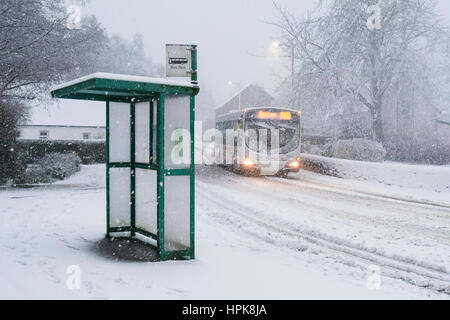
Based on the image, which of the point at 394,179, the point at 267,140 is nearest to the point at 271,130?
the point at 267,140

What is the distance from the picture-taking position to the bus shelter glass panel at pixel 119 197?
8.77m

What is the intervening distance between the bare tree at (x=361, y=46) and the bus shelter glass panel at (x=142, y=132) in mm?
21806

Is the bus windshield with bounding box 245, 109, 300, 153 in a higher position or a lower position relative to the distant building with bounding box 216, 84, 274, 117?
lower

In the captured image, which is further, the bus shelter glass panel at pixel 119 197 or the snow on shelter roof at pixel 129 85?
the bus shelter glass panel at pixel 119 197

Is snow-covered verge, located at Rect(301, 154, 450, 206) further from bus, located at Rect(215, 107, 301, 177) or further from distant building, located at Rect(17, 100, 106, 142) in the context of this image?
distant building, located at Rect(17, 100, 106, 142)

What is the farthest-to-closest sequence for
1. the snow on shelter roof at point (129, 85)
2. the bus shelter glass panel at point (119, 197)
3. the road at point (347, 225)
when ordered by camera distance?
the bus shelter glass panel at point (119, 197) < the road at point (347, 225) < the snow on shelter roof at point (129, 85)

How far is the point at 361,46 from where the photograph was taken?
29.2m

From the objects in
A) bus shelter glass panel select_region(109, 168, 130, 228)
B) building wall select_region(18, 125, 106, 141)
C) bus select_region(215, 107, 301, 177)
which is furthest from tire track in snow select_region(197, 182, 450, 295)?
building wall select_region(18, 125, 106, 141)

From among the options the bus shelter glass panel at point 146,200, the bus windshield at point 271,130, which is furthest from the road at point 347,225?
the bus windshield at point 271,130

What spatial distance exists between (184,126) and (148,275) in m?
2.22

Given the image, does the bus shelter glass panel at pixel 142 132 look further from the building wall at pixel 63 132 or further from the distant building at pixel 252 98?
the distant building at pixel 252 98

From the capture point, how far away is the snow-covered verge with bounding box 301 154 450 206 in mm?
17031

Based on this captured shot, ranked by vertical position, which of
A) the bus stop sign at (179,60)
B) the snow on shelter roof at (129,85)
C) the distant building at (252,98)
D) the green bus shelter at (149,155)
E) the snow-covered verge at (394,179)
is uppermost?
the distant building at (252,98)

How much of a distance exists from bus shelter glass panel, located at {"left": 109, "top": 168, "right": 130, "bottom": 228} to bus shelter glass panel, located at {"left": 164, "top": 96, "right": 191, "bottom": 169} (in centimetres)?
185
